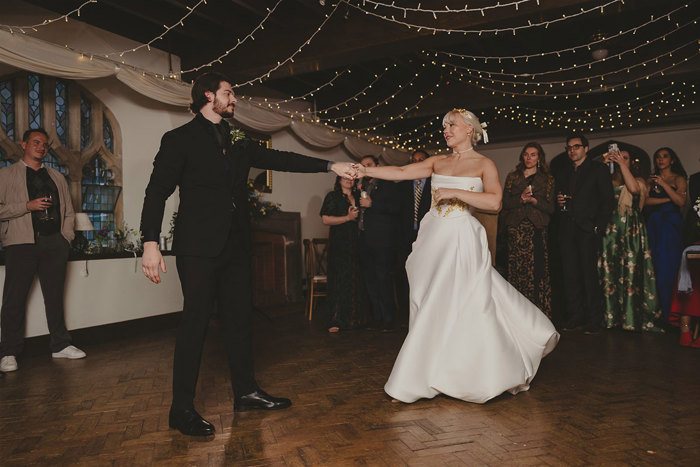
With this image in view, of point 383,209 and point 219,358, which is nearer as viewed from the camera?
point 219,358

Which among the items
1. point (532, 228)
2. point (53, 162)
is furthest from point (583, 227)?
point (53, 162)

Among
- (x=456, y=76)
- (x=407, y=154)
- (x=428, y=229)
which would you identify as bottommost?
(x=428, y=229)

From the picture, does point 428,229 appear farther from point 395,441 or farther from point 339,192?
point 339,192

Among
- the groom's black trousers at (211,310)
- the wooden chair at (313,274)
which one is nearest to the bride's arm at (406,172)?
the groom's black trousers at (211,310)

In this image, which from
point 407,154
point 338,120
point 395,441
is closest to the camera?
point 395,441

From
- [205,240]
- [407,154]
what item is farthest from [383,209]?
[407,154]

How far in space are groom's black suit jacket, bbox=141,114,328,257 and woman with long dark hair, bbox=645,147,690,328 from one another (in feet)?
14.4

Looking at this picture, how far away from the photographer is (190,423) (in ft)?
8.05

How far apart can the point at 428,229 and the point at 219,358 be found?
78.7 inches

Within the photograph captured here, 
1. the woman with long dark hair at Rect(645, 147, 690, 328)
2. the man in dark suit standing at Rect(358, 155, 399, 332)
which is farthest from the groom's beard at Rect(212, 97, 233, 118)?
the woman with long dark hair at Rect(645, 147, 690, 328)

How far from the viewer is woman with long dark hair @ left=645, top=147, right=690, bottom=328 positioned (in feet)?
16.9

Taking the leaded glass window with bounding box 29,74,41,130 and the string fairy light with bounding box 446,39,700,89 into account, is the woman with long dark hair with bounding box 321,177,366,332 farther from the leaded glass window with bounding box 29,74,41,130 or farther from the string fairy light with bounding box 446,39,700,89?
the string fairy light with bounding box 446,39,700,89

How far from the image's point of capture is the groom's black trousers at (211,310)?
2.46 metres

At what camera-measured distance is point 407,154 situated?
38.1 ft
